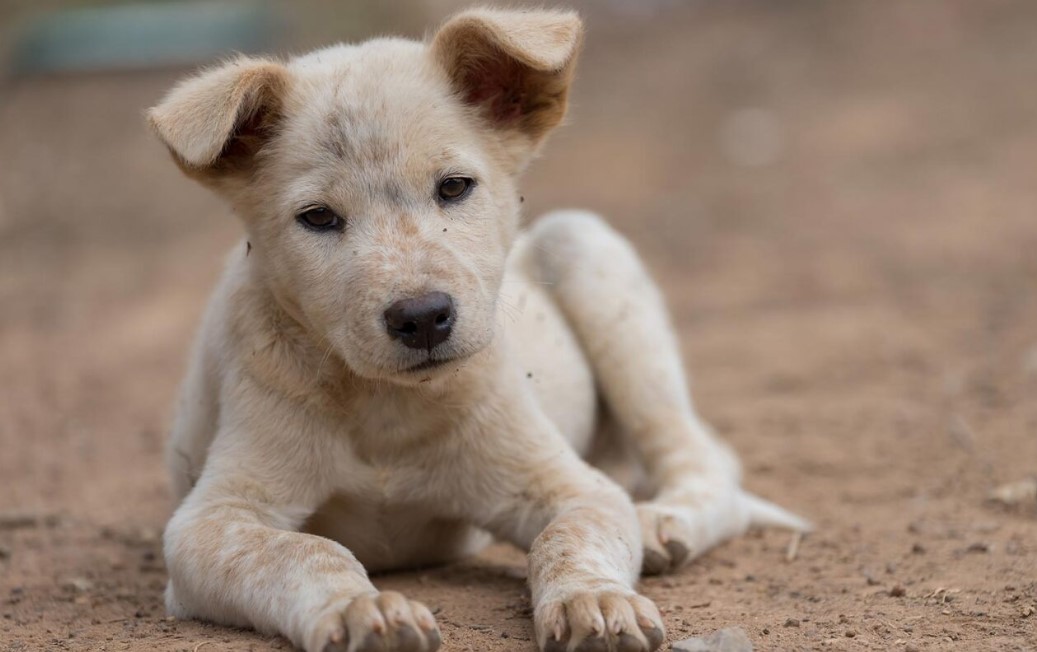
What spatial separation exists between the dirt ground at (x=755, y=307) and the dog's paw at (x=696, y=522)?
0.08 m

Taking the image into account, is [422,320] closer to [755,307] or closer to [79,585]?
[79,585]

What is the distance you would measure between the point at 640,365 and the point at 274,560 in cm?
250

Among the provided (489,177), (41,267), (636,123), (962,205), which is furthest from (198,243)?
(489,177)

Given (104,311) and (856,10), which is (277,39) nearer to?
(104,311)

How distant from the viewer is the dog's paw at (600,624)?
3787 mm

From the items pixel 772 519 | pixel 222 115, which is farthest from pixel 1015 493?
pixel 222 115

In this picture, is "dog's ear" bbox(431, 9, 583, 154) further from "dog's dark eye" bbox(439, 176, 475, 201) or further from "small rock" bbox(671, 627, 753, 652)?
"small rock" bbox(671, 627, 753, 652)

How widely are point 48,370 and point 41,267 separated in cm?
298

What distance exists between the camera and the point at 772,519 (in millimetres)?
5992

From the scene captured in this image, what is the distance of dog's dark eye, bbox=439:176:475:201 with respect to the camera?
4.54 m

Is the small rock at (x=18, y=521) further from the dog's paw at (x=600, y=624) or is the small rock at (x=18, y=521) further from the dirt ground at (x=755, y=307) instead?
the dog's paw at (x=600, y=624)

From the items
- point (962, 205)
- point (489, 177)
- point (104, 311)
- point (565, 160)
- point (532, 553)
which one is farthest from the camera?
point (565, 160)

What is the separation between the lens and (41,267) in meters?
12.6

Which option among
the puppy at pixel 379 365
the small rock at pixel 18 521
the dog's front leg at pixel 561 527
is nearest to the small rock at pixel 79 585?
the puppy at pixel 379 365
